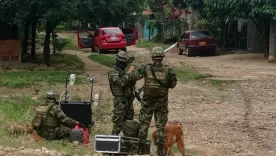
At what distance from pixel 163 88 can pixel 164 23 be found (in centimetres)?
3492

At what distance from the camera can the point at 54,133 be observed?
26.4ft

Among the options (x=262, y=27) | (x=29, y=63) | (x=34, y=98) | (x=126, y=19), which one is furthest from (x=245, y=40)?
(x=34, y=98)

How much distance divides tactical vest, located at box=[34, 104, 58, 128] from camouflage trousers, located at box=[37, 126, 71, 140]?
66 millimetres

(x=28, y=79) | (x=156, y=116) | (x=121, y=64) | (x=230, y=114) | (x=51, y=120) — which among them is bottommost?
(x=230, y=114)

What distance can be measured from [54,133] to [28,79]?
8.92 m

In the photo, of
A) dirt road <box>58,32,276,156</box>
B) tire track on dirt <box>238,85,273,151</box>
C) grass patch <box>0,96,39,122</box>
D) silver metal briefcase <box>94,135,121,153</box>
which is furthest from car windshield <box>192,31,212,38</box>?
silver metal briefcase <box>94,135,121,153</box>

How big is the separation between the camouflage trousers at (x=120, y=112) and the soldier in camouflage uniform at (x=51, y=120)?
693 millimetres

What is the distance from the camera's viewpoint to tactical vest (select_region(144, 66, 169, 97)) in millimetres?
7543

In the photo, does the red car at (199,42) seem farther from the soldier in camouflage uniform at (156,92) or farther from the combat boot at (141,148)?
the combat boot at (141,148)

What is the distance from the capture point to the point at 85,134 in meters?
8.13

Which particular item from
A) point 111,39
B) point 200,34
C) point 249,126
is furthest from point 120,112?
point 200,34

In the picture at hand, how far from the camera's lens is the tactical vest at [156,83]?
24.7 feet

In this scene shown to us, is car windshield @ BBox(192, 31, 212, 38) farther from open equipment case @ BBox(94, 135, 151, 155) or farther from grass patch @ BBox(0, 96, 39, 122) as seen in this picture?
open equipment case @ BBox(94, 135, 151, 155)

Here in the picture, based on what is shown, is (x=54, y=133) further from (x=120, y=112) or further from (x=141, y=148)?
(x=141, y=148)
